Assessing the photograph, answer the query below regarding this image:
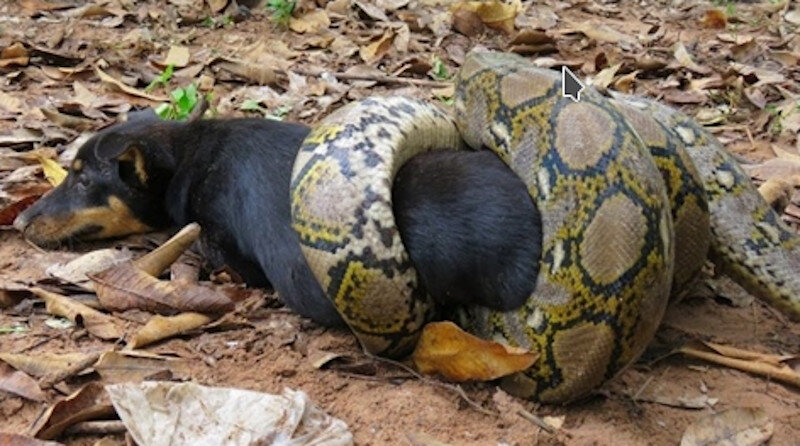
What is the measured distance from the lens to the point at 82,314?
391cm

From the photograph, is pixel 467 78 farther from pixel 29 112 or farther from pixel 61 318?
pixel 29 112

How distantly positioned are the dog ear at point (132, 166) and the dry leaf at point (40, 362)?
1.56 meters

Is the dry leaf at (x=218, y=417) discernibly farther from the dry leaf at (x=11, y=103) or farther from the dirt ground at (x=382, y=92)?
the dry leaf at (x=11, y=103)

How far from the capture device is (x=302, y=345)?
386cm

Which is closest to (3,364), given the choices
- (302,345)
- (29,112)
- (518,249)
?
(302,345)

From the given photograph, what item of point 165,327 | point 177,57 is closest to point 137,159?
→ point 165,327

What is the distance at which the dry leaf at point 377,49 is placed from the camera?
7320mm

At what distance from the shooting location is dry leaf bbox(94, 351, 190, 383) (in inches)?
137

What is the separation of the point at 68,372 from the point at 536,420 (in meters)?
1.59

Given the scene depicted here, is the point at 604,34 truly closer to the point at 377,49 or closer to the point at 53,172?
the point at 377,49

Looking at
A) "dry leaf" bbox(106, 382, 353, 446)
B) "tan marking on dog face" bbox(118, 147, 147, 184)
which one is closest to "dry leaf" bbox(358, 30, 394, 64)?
"tan marking on dog face" bbox(118, 147, 147, 184)

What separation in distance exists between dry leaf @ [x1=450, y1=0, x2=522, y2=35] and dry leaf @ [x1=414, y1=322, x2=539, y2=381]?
15.4 feet

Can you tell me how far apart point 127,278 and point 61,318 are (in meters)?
0.31

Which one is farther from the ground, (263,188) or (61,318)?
(263,188)
